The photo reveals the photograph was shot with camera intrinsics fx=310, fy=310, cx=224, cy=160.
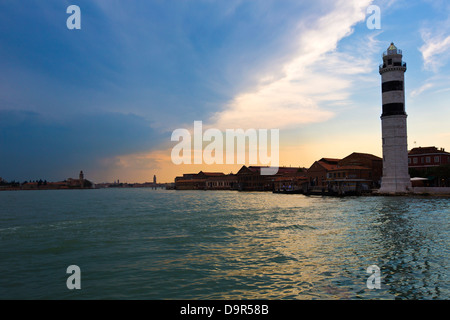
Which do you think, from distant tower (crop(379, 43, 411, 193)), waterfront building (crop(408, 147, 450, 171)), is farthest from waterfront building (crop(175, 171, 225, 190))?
distant tower (crop(379, 43, 411, 193))

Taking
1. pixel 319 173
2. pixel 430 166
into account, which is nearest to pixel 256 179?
pixel 319 173

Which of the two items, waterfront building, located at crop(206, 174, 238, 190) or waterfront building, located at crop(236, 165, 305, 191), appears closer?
waterfront building, located at crop(236, 165, 305, 191)

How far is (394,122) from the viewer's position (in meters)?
57.5

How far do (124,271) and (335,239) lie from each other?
12.1 meters

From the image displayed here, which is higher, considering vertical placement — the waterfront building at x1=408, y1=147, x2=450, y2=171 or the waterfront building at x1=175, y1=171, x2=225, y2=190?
the waterfront building at x1=408, y1=147, x2=450, y2=171

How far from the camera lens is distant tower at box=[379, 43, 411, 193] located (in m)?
57.5

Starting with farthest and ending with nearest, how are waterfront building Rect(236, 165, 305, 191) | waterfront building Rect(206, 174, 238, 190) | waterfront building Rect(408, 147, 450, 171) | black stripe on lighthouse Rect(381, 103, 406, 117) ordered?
waterfront building Rect(206, 174, 238, 190)
waterfront building Rect(236, 165, 305, 191)
waterfront building Rect(408, 147, 450, 171)
black stripe on lighthouse Rect(381, 103, 406, 117)

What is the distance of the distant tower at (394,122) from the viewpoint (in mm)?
57531

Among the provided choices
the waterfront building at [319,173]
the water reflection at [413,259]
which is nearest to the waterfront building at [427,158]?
the waterfront building at [319,173]

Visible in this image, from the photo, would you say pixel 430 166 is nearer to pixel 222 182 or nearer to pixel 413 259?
pixel 413 259

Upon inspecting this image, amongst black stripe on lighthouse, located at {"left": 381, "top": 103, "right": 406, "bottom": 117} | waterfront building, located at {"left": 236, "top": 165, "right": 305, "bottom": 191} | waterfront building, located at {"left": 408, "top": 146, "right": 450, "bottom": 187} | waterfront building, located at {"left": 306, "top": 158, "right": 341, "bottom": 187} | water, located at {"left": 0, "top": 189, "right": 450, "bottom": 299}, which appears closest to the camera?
water, located at {"left": 0, "top": 189, "right": 450, "bottom": 299}

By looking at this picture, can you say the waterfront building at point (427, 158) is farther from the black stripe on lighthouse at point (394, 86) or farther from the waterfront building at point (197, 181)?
the waterfront building at point (197, 181)

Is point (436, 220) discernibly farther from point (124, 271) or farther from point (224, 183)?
point (224, 183)

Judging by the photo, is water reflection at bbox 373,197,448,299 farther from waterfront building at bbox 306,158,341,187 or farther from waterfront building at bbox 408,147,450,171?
waterfront building at bbox 306,158,341,187
